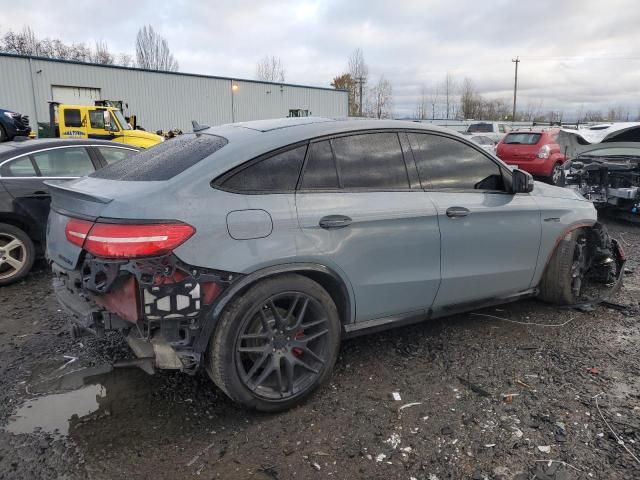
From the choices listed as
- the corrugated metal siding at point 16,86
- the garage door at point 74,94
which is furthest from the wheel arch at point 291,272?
the garage door at point 74,94

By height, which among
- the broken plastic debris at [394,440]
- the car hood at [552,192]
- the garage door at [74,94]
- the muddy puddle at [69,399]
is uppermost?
the garage door at [74,94]

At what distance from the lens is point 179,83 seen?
3145 centimetres

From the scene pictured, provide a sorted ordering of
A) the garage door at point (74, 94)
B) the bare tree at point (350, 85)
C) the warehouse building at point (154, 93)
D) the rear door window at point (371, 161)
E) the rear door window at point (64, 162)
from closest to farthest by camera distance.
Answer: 1. the rear door window at point (371, 161)
2. the rear door window at point (64, 162)
3. the warehouse building at point (154, 93)
4. the garage door at point (74, 94)
5. the bare tree at point (350, 85)

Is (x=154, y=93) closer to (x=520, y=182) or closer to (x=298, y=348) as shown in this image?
(x=520, y=182)

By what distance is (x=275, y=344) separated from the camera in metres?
2.80

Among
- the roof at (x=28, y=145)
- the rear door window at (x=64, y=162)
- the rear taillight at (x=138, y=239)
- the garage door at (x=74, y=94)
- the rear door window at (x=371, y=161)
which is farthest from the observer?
the garage door at (x=74, y=94)

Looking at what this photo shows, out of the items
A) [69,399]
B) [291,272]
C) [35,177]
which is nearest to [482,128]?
[35,177]

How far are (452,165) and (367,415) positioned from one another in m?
1.87

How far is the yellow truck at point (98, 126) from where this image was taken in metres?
14.7

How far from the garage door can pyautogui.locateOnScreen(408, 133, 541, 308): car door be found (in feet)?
93.6

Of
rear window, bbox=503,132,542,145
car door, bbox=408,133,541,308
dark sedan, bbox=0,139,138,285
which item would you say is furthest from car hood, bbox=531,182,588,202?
rear window, bbox=503,132,542,145

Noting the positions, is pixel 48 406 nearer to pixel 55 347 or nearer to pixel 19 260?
pixel 55 347

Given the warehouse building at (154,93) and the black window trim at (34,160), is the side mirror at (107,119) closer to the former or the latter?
the warehouse building at (154,93)

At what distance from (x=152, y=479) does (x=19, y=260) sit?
3815 mm
